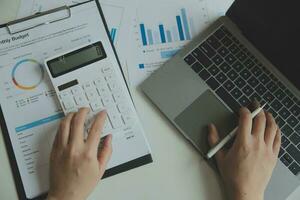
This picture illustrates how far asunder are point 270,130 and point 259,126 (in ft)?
0.07

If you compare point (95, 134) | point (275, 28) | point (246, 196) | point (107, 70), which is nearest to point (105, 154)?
point (95, 134)

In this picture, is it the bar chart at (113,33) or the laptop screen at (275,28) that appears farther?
the bar chart at (113,33)

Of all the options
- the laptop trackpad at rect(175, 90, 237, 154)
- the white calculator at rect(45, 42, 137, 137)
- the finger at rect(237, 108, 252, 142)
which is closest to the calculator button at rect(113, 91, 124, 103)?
the white calculator at rect(45, 42, 137, 137)

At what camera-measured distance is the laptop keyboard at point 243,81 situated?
0.70 m

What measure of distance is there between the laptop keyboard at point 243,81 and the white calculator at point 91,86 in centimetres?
14

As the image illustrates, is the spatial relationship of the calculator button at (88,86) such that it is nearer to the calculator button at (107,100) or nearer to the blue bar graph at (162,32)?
the calculator button at (107,100)

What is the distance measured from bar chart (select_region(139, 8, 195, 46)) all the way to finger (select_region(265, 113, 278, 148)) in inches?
8.2

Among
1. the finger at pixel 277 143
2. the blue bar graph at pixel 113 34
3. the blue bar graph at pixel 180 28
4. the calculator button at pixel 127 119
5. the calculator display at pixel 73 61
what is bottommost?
the finger at pixel 277 143

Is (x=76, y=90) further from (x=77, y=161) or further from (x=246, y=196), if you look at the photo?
(x=246, y=196)

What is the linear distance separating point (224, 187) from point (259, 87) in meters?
0.19

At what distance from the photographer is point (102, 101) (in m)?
0.68

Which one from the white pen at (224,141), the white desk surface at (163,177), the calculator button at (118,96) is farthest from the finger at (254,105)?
the calculator button at (118,96)

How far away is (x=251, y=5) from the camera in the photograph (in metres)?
0.68

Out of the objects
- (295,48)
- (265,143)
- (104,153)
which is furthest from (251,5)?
(104,153)
